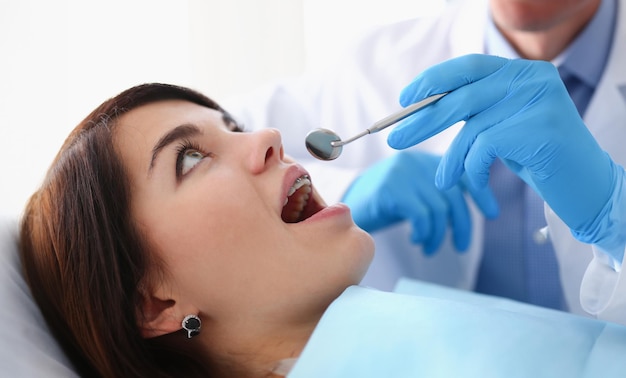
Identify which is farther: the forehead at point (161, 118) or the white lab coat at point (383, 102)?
the white lab coat at point (383, 102)

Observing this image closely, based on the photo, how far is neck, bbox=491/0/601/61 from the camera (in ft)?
4.99

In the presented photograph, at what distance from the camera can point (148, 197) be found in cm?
105

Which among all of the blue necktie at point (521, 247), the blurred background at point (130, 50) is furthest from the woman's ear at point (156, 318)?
the blue necktie at point (521, 247)

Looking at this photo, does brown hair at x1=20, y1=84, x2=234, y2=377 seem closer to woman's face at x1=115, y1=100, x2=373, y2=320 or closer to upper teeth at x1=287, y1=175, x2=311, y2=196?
woman's face at x1=115, y1=100, x2=373, y2=320

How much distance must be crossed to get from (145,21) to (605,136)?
1420 millimetres

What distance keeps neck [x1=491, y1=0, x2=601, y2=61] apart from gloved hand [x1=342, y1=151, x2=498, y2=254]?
368 mm

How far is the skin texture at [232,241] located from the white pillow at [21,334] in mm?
159

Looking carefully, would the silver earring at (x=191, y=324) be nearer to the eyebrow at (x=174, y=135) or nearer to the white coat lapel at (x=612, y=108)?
the eyebrow at (x=174, y=135)

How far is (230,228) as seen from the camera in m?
1.02

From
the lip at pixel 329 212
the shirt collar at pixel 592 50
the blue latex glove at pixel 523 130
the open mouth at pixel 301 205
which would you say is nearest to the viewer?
the blue latex glove at pixel 523 130

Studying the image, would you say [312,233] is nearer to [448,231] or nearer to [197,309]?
[197,309]

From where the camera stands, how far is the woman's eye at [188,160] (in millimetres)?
1062

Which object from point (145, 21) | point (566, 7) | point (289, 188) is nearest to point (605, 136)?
point (566, 7)

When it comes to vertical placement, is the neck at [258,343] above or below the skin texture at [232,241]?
below
